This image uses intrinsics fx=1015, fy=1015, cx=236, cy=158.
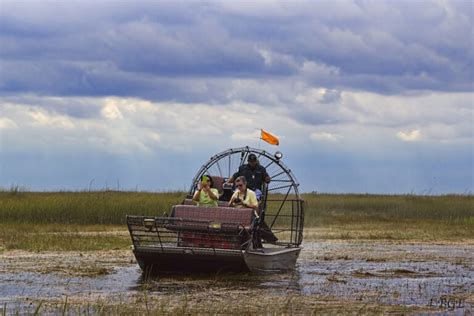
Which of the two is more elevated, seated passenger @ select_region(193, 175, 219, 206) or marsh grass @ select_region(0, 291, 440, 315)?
seated passenger @ select_region(193, 175, 219, 206)

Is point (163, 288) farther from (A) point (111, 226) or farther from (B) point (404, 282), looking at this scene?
(A) point (111, 226)

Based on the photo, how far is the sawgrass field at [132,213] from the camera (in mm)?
26609

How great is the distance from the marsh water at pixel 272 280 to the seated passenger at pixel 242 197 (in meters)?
1.38

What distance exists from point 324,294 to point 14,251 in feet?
31.5

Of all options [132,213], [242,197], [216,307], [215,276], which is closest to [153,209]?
[132,213]

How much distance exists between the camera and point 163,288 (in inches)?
657

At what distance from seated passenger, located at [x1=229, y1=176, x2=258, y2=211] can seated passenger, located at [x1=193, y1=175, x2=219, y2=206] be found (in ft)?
1.36

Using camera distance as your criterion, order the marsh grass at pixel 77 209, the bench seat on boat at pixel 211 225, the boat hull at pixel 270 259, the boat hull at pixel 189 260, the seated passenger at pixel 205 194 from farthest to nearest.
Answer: the marsh grass at pixel 77 209, the seated passenger at pixel 205 194, the boat hull at pixel 270 259, the bench seat on boat at pixel 211 225, the boat hull at pixel 189 260

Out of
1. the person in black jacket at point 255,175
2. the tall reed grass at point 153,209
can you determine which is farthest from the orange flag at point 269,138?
the tall reed grass at point 153,209

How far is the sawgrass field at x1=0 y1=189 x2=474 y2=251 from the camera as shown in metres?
26.6

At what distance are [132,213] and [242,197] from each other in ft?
53.1

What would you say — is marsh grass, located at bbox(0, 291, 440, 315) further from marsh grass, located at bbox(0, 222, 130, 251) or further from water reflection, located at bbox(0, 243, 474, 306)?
marsh grass, located at bbox(0, 222, 130, 251)

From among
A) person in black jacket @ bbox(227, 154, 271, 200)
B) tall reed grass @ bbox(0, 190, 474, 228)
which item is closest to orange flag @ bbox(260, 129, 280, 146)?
person in black jacket @ bbox(227, 154, 271, 200)

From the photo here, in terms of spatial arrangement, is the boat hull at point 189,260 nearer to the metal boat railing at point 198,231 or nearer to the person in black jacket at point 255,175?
the metal boat railing at point 198,231
